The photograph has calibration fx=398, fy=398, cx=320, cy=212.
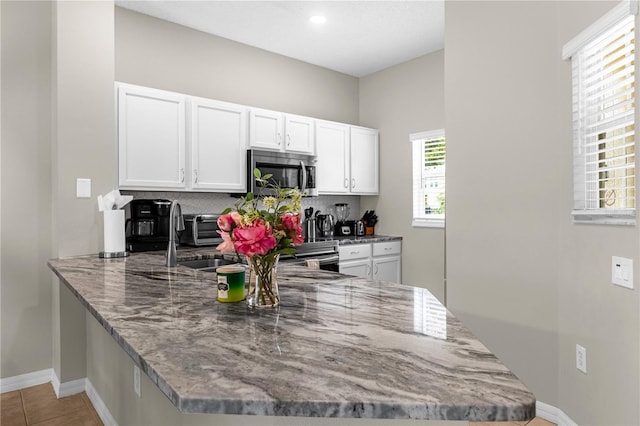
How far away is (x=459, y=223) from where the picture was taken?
2.93 m

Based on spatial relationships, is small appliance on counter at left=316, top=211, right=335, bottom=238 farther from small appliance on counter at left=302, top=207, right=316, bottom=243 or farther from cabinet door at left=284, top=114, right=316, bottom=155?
cabinet door at left=284, top=114, right=316, bottom=155

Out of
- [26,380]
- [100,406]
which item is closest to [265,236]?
[100,406]

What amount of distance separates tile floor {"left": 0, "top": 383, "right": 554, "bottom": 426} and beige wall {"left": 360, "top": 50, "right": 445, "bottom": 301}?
94.3 inches

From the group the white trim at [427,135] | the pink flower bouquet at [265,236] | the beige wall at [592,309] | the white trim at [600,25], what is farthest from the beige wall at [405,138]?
the pink flower bouquet at [265,236]

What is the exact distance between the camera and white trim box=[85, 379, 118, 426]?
7.57 feet

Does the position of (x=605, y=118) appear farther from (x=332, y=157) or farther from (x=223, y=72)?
(x=223, y=72)

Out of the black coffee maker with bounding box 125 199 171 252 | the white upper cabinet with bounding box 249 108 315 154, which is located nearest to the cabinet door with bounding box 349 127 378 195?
the white upper cabinet with bounding box 249 108 315 154

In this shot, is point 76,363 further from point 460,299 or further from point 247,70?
point 247,70

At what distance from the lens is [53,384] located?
290 centimetres

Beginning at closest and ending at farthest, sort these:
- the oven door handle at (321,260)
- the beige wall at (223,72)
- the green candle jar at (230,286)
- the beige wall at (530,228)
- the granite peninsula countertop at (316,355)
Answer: the granite peninsula countertop at (316,355) → the green candle jar at (230,286) → the beige wall at (530,228) → the beige wall at (223,72) → the oven door handle at (321,260)

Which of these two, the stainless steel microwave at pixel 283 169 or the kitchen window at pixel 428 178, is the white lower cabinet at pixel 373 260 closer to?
the kitchen window at pixel 428 178

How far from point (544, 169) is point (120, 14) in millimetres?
3668

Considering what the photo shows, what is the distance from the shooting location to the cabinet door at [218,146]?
3.61 meters

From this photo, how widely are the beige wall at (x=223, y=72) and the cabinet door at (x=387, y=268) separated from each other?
1.96m
